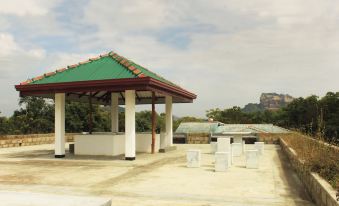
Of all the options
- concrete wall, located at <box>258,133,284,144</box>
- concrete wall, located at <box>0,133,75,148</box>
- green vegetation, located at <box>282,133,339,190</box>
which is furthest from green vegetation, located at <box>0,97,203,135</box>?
green vegetation, located at <box>282,133,339,190</box>

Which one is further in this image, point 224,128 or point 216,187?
point 224,128

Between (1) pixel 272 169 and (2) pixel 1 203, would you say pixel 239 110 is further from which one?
(2) pixel 1 203

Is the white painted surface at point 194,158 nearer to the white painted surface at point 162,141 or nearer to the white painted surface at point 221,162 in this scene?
the white painted surface at point 221,162

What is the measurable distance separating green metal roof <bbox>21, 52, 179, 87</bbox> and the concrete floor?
400 cm

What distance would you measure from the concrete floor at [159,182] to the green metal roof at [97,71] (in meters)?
4.00

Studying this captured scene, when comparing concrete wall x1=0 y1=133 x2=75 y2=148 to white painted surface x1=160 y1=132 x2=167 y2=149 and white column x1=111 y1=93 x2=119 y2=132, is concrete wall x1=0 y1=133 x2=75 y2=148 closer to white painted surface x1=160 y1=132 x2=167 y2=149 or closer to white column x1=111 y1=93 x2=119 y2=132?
white column x1=111 y1=93 x2=119 y2=132

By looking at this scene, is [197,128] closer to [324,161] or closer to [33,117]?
[33,117]

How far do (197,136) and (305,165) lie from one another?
21134 mm

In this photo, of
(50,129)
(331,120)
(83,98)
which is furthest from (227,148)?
(50,129)

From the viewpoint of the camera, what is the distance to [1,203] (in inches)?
217

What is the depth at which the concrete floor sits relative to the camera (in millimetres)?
8656

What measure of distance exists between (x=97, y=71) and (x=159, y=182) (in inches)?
343

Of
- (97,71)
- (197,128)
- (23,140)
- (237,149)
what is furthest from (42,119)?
(237,149)

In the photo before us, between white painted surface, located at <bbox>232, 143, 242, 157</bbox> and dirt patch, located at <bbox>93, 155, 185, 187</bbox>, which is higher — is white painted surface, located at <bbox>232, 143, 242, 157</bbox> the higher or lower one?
the higher one
